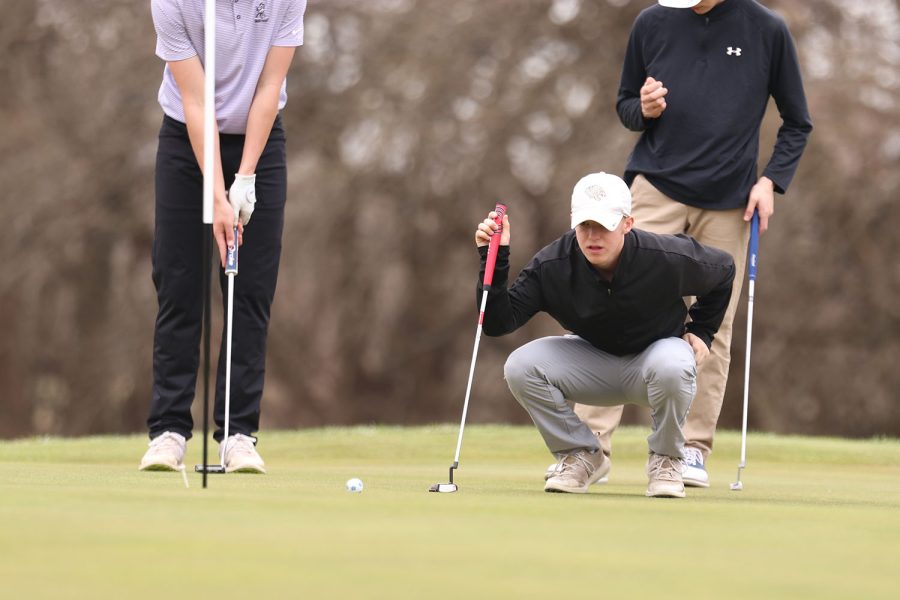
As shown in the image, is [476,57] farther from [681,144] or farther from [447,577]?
[447,577]

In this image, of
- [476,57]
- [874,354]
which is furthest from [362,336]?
[874,354]

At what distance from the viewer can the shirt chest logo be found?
212 inches

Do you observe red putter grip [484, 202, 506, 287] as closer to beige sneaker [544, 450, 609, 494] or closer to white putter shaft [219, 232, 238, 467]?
beige sneaker [544, 450, 609, 494]

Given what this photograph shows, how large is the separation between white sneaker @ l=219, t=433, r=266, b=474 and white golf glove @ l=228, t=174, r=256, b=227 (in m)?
0.71

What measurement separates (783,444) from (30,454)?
3511 millimetres

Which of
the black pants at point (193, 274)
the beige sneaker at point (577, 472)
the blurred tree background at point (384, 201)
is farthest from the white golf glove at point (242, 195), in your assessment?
the blurred tree background at point (384, 201)

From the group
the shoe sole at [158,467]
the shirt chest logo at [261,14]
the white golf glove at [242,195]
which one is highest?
the shirt chest logo at [261,14]

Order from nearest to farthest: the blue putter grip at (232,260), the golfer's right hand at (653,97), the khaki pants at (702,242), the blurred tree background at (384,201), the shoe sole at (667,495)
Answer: the shoe sole at (667,495) → the blue putter grip at (232,260) → the golfer's right hand at (653,97) → the khaki pants at (702,242) → the blurred tree background at (384,201)

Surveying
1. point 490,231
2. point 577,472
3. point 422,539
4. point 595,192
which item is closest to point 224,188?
point 490,231

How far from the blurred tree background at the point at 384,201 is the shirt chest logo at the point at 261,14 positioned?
398 inches

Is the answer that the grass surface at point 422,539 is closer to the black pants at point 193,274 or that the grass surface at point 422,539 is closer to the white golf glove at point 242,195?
the black pants at point 193,274

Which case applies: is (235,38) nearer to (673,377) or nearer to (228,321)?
(228,321)

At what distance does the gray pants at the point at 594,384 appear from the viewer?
191 inches

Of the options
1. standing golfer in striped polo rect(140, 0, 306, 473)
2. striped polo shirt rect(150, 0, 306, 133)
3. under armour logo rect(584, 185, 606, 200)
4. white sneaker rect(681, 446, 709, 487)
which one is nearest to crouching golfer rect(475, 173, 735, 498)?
under armour logo rect(584, 185, 606, 200)
